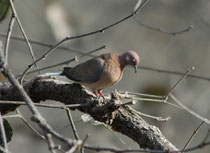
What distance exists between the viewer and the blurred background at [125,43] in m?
10.5

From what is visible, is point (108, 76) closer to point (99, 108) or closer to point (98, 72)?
point (98, 72)

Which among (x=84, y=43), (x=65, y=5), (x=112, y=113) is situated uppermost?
(x=65, y=5)

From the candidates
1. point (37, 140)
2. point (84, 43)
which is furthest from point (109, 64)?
point (84, 43)

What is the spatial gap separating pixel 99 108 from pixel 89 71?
96 cm

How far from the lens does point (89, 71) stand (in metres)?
3.55

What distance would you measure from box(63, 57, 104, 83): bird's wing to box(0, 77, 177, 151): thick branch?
1.56 feet

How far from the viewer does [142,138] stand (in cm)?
267

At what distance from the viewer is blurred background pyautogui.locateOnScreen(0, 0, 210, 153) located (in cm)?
1053

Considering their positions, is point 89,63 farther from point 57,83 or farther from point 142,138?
point 142,138

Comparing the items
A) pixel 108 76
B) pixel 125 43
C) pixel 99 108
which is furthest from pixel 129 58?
pixel 125 43

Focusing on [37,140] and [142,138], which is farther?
[37,140]

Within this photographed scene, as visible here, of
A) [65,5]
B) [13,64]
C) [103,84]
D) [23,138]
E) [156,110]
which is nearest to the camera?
[103,84]

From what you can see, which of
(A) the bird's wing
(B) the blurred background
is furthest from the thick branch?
(B) the blurred background

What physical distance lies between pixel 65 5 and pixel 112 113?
34.2 ft
